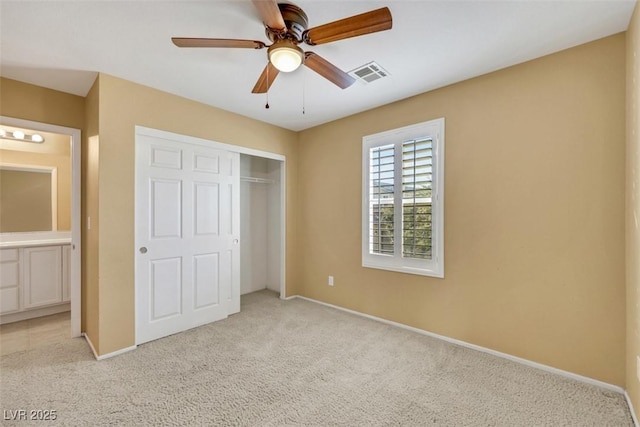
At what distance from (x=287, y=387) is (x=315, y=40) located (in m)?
2.42

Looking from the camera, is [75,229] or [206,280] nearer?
[75,229]

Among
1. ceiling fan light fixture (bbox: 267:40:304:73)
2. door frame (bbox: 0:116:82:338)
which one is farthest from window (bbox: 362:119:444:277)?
door frame (bbox: 0:116:82:338)

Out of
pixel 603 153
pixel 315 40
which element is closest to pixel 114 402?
pixel 315 40

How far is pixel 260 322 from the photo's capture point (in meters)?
3.32

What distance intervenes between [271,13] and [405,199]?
2.22 m

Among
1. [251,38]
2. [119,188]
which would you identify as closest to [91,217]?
[119,188]

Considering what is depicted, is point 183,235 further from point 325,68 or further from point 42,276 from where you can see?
point 325,68

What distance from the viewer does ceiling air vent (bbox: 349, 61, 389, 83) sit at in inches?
95.9

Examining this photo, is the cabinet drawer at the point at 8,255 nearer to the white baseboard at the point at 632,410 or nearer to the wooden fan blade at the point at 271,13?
the wooden fan blade at the point at 271,13

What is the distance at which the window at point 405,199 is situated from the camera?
9.41 ft

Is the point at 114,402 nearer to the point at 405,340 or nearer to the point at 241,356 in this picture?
the point at 241,356

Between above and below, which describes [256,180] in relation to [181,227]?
above

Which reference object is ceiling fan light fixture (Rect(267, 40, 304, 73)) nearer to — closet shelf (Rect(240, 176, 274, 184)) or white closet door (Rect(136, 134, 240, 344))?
white closet door (Rect(136, 134, 240, 344))

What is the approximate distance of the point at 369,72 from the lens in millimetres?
2537
